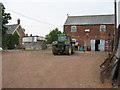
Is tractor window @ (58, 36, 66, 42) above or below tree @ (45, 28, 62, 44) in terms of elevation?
below

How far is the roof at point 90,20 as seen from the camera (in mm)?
29098

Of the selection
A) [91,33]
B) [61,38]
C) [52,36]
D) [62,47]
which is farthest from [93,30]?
[52,36]

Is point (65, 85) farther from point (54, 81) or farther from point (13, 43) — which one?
point (13, 43)

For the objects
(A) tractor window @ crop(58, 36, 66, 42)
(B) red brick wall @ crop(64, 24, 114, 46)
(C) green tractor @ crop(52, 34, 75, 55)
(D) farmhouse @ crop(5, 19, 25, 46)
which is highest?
(D) farmhouse @ crop(5, 19, 25, 46)

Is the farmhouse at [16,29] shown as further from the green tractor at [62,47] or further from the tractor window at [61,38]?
the green tractor at [62,47]

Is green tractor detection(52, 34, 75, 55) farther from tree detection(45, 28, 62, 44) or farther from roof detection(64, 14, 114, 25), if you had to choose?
tree detection(45, 28, 62, 44)

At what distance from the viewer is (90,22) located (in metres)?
29.6

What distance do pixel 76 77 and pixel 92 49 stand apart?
22280 mm

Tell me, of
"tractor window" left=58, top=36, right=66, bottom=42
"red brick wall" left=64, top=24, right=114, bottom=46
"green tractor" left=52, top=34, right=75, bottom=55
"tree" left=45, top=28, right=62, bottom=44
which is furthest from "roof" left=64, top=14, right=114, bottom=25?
"tree" left=45, top=28, right=62, bottom=44

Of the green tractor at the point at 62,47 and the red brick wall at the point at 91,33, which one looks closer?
the green tractor at the point at 62,47

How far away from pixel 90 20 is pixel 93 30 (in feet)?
8.83

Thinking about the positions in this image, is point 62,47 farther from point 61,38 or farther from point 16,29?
point 16,29

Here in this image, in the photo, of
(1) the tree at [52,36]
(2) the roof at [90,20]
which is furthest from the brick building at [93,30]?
(1) the tree at [52,36]

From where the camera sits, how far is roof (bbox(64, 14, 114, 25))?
2910cm
